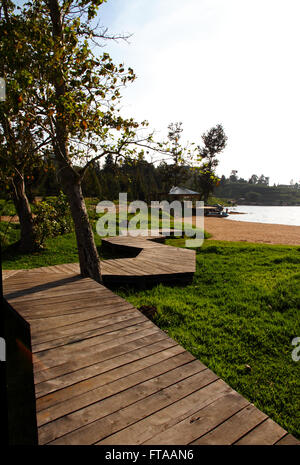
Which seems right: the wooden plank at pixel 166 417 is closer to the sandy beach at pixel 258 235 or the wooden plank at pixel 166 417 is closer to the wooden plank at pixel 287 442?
the wooden plank at pixel 287 442

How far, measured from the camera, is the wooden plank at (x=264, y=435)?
6.30 feet

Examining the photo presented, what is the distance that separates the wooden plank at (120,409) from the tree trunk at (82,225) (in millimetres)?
3394

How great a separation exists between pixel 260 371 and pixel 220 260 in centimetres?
511

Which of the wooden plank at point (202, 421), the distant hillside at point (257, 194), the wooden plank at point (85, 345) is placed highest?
the distant hillside at point (257, 194)

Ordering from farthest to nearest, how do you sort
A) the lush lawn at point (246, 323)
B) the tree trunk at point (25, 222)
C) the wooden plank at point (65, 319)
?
the tree trunk at point (25, 222), the wooden plank at point (65, 319), the lush lawn at point (246, 323)

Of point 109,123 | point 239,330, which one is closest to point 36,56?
point 109,123

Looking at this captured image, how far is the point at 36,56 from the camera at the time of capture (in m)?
3.62

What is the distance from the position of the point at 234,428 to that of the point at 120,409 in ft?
3.00

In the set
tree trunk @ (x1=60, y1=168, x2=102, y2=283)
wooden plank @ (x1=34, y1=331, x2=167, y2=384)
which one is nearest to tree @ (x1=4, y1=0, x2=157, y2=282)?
tree trunk @ (x1=60, y1=168, x2=102, y2=283)

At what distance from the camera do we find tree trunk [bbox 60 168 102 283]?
542 centimetres

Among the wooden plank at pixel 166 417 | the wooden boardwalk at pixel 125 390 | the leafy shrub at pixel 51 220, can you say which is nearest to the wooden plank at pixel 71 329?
the wooden boardwalk at pixel 125 390

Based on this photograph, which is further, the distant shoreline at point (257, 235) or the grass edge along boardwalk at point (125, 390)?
the distant shoreline at point (257, 235)

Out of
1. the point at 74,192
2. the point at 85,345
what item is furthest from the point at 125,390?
the point at 74,192

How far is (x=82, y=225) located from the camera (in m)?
5.54
